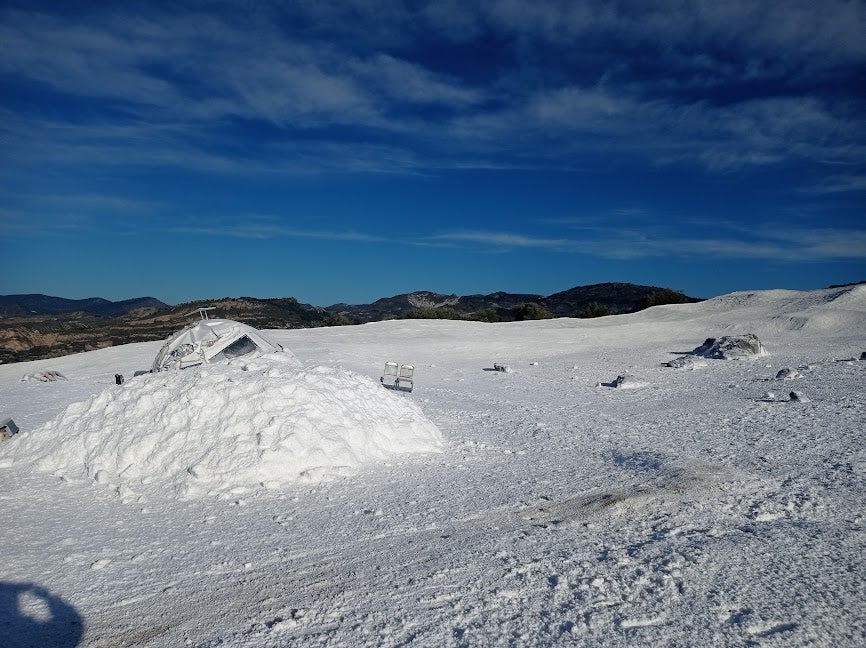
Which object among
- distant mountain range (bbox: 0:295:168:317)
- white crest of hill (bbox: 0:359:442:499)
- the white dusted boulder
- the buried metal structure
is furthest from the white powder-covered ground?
distant mountain range (bbox: 0:295:168:317)

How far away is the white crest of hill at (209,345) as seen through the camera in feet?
44.5

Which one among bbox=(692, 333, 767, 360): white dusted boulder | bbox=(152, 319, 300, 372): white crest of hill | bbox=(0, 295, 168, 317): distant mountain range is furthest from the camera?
bbox=(0, 295, 168, 317): distant mountain range

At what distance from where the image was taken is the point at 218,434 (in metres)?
7.54

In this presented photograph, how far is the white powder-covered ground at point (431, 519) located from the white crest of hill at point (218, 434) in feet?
0.11

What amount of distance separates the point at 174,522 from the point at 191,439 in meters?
1.67

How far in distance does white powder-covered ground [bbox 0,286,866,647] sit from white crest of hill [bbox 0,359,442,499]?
33 mm

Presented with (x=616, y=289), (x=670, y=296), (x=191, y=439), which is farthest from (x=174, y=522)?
(x=616, y=289)

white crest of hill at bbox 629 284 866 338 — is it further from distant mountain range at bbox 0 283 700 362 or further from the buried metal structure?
the buried metal structure

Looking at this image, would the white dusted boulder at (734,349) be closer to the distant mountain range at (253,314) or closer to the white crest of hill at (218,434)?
the white crest of hill at (218,434)

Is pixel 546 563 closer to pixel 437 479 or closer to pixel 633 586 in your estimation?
pixel 633 586

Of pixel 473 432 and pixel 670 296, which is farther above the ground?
pixel 670 296

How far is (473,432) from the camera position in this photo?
9977 millimetres

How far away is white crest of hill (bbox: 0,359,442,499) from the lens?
23.4ft

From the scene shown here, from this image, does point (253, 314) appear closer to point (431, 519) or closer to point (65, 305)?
point (431, 519)
